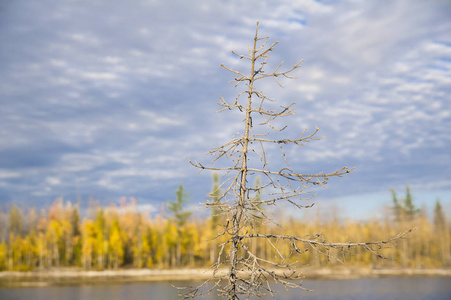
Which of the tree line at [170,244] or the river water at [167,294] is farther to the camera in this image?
the tree line at [170,244]

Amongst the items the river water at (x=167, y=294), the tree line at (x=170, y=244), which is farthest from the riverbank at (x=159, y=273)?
the river water at (x=167, y=294)

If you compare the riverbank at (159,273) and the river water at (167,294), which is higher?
the river water at (167,294)

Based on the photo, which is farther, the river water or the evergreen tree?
the evergreen tree

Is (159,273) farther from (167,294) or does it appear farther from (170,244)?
(167,294)

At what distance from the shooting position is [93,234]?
8356 cm

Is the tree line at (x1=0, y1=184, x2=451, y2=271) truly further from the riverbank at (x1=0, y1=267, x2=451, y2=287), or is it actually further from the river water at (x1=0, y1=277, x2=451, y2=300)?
the river water at (x1=0, y1=277, x2=451, y2=300)

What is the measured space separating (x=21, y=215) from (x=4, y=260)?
48.1 meters

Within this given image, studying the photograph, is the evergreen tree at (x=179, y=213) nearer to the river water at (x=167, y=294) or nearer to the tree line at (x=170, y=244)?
the tree line at (x=170, y=244)

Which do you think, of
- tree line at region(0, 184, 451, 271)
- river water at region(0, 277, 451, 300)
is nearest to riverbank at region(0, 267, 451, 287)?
tree line at region(0, 184, 451, 271)

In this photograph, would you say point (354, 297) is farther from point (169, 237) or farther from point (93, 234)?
point (93, 234)

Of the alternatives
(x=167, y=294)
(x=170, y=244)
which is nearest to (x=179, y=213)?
(x=170, y=244)

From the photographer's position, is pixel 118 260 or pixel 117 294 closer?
pixel 117 294

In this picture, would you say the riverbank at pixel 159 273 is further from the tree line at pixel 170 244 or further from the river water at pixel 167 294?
the river water at pixel 167 294

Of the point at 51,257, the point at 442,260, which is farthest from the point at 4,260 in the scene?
the point at 442,260
